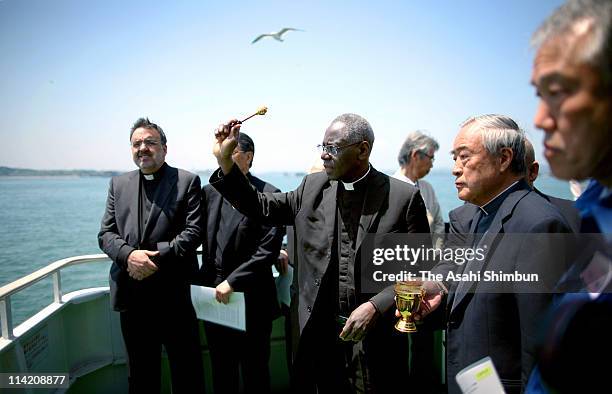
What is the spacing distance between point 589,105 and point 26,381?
140 inches

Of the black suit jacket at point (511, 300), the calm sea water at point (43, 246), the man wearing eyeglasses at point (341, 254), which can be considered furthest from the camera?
the calm sea water at point (43, 246)

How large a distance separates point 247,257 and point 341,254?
1110 millimetres

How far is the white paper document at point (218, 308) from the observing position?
303cm

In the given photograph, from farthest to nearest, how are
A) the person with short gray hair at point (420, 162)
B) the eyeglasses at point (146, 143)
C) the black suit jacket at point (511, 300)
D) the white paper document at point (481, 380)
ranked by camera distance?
the person with short gray hair at point (420, 162), the eyeglasses at point (146, 143), the black suit jacket at point (511, 300), the white paper document at point (481, 380)

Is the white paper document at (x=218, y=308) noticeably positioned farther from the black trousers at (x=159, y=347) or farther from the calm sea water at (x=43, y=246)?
the calm sea water at (x=43, y=246)

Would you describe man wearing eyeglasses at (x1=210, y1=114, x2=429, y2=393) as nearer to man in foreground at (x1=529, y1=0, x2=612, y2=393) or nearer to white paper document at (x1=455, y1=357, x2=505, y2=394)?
white paper document at (x1=455, y1=357, x2=505, y2=394)

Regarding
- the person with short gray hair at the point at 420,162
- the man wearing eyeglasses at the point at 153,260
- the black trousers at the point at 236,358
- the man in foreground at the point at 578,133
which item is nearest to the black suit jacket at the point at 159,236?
the man wearing eyeglasses at the point at 153,260

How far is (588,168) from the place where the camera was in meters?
0.73

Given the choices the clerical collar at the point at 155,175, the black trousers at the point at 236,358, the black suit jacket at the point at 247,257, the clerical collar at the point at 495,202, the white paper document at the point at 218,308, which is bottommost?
the black trousers at the point at 236,358

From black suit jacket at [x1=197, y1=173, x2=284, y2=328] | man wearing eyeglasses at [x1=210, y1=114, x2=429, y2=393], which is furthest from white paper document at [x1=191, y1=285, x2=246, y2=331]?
man wearing eyeglasses at [x1=210, y1=114, x2=429, y2=393]

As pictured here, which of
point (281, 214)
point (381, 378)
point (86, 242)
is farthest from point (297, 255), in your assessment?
point (86, 242)

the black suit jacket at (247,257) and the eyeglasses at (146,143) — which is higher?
the eyeglasses at (146,143)

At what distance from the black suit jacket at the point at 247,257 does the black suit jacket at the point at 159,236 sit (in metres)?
0.13

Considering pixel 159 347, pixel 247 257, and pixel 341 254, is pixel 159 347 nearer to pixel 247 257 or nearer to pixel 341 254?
pixel 247 257
